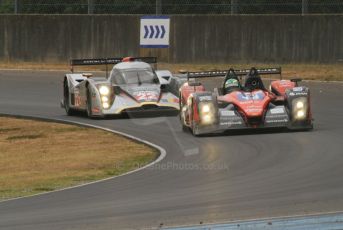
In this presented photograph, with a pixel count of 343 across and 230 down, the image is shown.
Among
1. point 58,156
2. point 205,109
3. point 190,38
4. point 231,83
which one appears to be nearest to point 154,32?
point 190,38

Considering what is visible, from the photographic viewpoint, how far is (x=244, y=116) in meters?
15.4

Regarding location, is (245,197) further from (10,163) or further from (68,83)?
(68,83)

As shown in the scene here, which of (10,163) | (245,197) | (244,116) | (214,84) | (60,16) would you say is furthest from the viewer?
(60,16)

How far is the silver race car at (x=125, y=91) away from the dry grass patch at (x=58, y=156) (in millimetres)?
871

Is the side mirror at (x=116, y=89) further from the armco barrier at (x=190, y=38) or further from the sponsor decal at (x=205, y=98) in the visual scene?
the armco barrier at (x=190, y=38)

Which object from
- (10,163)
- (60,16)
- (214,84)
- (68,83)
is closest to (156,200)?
(10,163)

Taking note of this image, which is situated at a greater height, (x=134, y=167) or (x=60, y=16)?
(x=60, y=16)

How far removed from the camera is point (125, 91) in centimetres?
1880

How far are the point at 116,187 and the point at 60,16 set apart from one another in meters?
22.8

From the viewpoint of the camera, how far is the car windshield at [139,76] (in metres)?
19.1

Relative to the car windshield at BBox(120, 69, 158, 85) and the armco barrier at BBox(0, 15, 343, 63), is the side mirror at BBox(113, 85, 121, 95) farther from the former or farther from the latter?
the armco barrier at BBox(0, 15, 343, 63)

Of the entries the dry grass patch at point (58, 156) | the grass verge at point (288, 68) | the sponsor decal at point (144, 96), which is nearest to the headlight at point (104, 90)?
the sponsor decal at point (144, 96)

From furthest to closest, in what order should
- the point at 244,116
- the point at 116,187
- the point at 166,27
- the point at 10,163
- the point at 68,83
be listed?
the point at 166,27, the point at 68,83, the point at 244,116, the point at 10,163, the point at 116,187

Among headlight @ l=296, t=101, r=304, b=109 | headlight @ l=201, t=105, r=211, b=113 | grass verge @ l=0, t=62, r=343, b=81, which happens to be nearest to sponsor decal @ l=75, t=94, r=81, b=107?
headlight @ l=201, t=105, r=211, b=113
